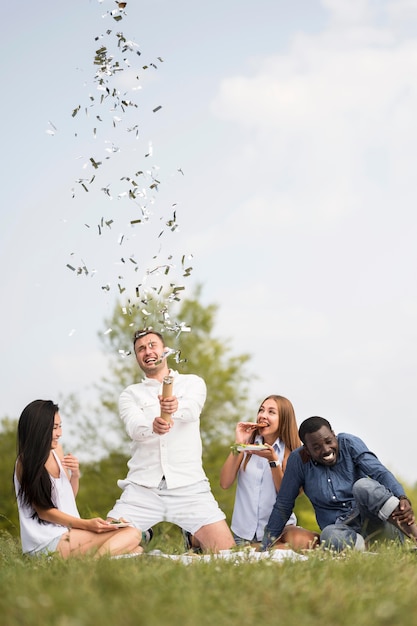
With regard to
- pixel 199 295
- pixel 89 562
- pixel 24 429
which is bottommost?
pixel 89 562

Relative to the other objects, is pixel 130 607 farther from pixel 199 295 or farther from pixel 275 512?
pixel 199 295

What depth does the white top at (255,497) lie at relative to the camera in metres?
8.02

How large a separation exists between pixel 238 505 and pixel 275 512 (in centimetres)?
68

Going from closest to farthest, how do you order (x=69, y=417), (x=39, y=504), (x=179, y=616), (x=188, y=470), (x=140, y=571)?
1. (x=179, y=616)
2. (x=140, y=571)
3. (x=39, y=504)
4. (x=188, y=470)
5. (x=69, y=417)

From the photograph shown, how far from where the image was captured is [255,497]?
805 centimetres

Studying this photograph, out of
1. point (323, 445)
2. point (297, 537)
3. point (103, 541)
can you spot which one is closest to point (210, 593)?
point (103, 541)

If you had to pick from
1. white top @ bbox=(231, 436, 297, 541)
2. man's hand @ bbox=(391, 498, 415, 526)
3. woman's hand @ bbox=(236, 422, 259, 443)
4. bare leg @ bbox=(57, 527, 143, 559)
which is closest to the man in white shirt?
white top @ bbox=(231, 436, 297, 541)

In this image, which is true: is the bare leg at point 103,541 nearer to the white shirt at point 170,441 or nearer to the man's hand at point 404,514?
the white shirt at point 170,441

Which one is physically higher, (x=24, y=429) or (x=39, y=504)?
(x=24, y=429)

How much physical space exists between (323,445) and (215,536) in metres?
1.54

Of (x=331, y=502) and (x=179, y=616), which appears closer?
(x=179, y=616)

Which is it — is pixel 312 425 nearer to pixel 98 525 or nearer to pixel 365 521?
pixel 365 521

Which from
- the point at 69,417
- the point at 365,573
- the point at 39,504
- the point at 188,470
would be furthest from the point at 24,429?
the point at 69,417

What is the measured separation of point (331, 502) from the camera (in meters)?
7.31
